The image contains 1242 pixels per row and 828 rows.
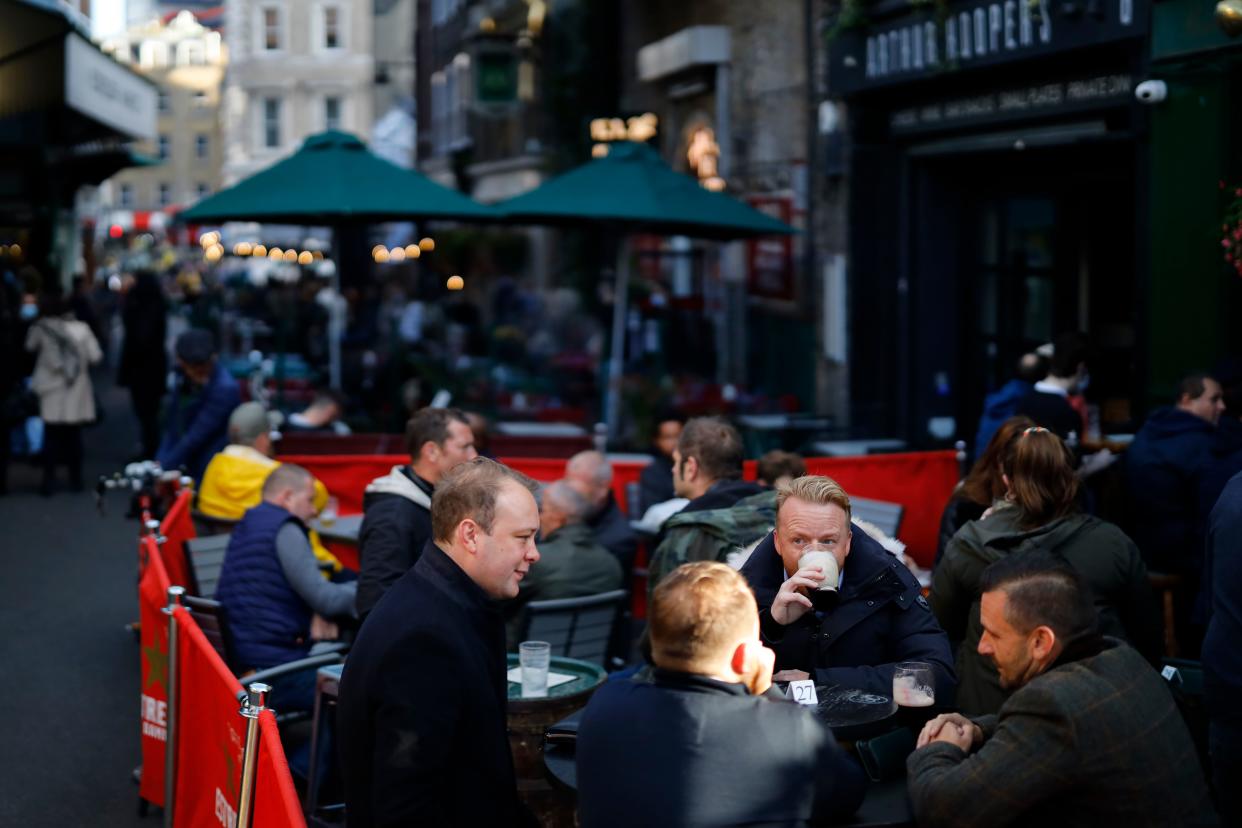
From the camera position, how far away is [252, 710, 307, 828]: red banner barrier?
13.9ft

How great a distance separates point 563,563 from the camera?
7422 mm

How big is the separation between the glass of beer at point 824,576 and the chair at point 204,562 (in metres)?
4.06

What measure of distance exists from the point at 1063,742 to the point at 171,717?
3.62 metres

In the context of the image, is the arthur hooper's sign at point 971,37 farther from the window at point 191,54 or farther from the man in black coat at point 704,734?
the window at point 191,54

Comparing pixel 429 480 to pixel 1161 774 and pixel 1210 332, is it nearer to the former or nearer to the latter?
pixel 1161 774

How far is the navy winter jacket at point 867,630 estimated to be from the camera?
5.04 m

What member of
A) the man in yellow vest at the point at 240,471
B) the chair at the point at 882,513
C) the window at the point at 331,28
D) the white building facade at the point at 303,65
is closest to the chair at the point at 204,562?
the man in yellow vest at the point at 240,471

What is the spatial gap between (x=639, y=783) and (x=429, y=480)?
336 cm

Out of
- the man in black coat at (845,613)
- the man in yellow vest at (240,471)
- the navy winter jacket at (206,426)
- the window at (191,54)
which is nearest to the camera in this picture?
the man in black coat at (845,613)

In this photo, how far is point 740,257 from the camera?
730 inches

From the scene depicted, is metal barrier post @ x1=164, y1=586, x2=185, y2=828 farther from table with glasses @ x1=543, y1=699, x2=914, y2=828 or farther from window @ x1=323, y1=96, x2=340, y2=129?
window @ x1=323, y1=96, x2=340, y2=129

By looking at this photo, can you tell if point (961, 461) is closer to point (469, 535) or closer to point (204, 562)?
point (204, 562)

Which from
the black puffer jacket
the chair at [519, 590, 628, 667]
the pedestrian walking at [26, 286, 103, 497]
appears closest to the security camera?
the chair at [519, 590, 628, 667]

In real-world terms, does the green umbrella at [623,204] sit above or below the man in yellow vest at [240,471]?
above
